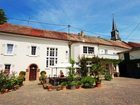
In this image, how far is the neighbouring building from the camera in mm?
29266

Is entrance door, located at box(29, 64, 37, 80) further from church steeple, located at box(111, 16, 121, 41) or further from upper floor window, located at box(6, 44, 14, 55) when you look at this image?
church steeple, located at box(111, 16, 121, 41)

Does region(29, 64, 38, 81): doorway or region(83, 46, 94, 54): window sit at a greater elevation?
region(83, 46, 94, 54): window

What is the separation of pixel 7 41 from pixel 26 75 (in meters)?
6.27

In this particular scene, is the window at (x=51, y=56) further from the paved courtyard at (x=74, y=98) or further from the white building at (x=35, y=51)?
the paved courtyard at (x=74, y=98)

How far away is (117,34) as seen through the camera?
5312 cm

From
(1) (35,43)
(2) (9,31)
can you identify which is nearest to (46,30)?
(1) (35,43)

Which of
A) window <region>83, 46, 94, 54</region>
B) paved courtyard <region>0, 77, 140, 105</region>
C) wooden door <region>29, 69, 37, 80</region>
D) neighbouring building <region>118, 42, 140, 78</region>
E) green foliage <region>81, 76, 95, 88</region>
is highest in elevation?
window <region>83, 46, 94, 54</region>

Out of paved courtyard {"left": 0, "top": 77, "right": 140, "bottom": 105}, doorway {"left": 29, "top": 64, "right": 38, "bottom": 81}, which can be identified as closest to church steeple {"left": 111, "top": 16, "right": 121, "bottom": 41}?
doorway {"left": 29, "top": 64, "right": 38, "bottom": 81}

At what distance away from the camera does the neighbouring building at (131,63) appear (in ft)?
96.0

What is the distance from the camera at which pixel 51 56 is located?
27141 mm

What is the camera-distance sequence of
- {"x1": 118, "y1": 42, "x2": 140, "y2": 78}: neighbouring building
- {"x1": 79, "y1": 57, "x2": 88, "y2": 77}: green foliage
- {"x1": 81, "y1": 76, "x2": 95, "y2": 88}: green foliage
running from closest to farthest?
1. {"x1": 81, "y1": 76, "x2": 95, "y2": 88}: green foliage
2. {"x1": 79, "y1": 57, "x2": 88, "y2": 77}: green foliage
3. {"x1": 118, "y1": 42, "x2": 140, "y2": 78}: neighbouring building

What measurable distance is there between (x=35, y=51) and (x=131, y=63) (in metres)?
19.6

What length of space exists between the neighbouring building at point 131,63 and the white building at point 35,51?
14.1 feet

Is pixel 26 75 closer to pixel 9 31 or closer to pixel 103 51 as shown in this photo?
pixel 9 31
